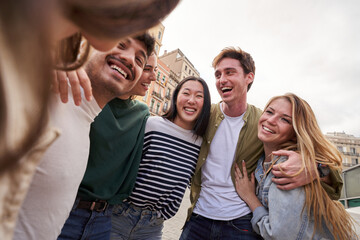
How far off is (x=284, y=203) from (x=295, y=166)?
350mm

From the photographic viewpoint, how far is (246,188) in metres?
2.27

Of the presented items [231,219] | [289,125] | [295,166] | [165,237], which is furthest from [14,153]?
[165,237]

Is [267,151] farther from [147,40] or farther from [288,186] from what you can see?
[147,40]

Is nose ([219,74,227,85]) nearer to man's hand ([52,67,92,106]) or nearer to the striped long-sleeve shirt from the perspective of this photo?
the striped long-sleeve shirt

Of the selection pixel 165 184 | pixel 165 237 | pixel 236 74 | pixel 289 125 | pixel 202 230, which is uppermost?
pixel 236 74

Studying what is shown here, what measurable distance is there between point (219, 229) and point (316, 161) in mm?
1198

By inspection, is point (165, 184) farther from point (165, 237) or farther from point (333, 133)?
point (333, 133)

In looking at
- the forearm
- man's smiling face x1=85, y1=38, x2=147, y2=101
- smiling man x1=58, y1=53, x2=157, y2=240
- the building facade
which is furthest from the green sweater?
the building facade

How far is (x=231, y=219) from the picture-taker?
2.17 meters

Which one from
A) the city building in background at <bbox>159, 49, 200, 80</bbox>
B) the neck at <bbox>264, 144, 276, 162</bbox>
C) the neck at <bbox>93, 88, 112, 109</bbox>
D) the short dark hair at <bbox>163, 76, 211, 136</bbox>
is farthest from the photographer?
the city building in background at <bbox>159, 49, 200, 80</bbox>

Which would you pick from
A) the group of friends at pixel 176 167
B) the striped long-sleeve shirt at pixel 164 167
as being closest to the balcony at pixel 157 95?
the group of friends at pixel 176 167

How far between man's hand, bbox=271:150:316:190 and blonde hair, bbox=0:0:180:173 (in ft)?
6.47

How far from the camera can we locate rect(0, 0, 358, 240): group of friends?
1.14 m

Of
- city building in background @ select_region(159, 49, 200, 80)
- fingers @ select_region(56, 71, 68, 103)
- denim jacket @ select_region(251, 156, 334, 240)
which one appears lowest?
denim jacket @ select_region(251, 156, 334, 240)
